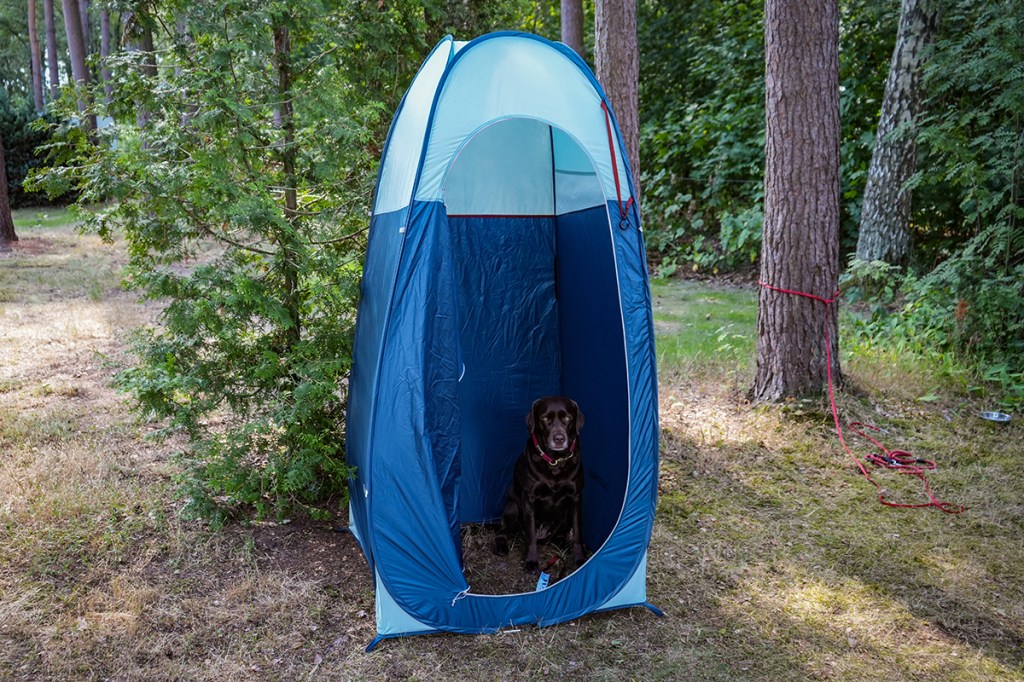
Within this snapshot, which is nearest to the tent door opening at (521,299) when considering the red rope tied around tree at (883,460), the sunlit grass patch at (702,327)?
the red rope tied around tree at (883,460)

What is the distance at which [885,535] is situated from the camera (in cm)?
377

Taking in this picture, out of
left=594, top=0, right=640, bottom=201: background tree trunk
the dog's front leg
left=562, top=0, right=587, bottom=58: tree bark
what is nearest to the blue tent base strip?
the dog's front leg

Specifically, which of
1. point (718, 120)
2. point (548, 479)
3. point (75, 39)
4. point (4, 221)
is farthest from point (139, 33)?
point (75, 39)

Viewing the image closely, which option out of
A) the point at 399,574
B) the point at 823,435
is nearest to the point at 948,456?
the point at 823,435

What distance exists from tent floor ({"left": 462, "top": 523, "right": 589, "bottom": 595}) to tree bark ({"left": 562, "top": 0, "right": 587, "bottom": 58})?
6332 millimetres

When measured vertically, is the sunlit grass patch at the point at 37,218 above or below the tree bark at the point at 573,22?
below

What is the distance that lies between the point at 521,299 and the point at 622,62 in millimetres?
2264

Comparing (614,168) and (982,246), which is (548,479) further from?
(982,246)

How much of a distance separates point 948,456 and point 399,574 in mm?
3804

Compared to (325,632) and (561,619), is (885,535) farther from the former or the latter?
(325,632)

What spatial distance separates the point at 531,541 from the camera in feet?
11.4

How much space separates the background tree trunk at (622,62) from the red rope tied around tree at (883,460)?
1.53 metres

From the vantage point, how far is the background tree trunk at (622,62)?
5.27 meters

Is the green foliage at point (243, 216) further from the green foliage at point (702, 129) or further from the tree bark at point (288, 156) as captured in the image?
the green foliage at point (702, 129)
